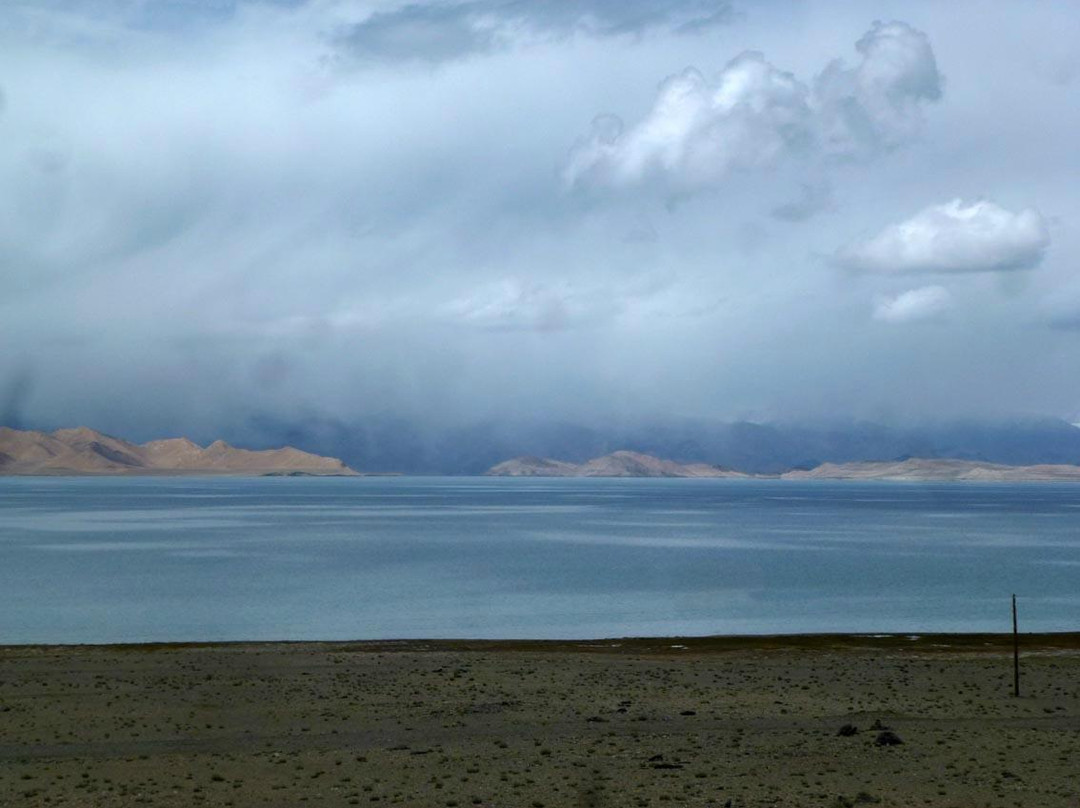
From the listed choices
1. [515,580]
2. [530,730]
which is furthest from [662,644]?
[515,580]

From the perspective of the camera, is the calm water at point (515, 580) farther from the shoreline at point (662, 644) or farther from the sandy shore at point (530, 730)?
the sandy shore at point (530, 730)

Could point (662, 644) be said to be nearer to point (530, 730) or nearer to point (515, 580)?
point (530, 730)

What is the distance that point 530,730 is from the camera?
20.0 m

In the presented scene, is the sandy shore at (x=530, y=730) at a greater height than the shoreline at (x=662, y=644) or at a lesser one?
greater

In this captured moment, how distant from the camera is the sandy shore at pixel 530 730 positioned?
51.5 feet

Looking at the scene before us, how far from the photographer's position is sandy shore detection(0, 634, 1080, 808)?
15.7 m

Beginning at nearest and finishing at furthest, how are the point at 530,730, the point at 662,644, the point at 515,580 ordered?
the point at 530,730
the point at 662,644
the point at 515,580

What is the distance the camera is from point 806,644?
36562mm

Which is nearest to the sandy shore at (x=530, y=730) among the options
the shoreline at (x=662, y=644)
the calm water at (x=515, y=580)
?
the shoreline at (x=662, y=644)

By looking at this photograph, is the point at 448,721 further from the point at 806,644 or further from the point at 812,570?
the point at 812,570

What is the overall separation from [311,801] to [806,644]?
80.4 ft

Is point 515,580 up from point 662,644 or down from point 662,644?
down

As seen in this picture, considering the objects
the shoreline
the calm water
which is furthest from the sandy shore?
the calm water

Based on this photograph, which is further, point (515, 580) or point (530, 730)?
point (515, 580)
